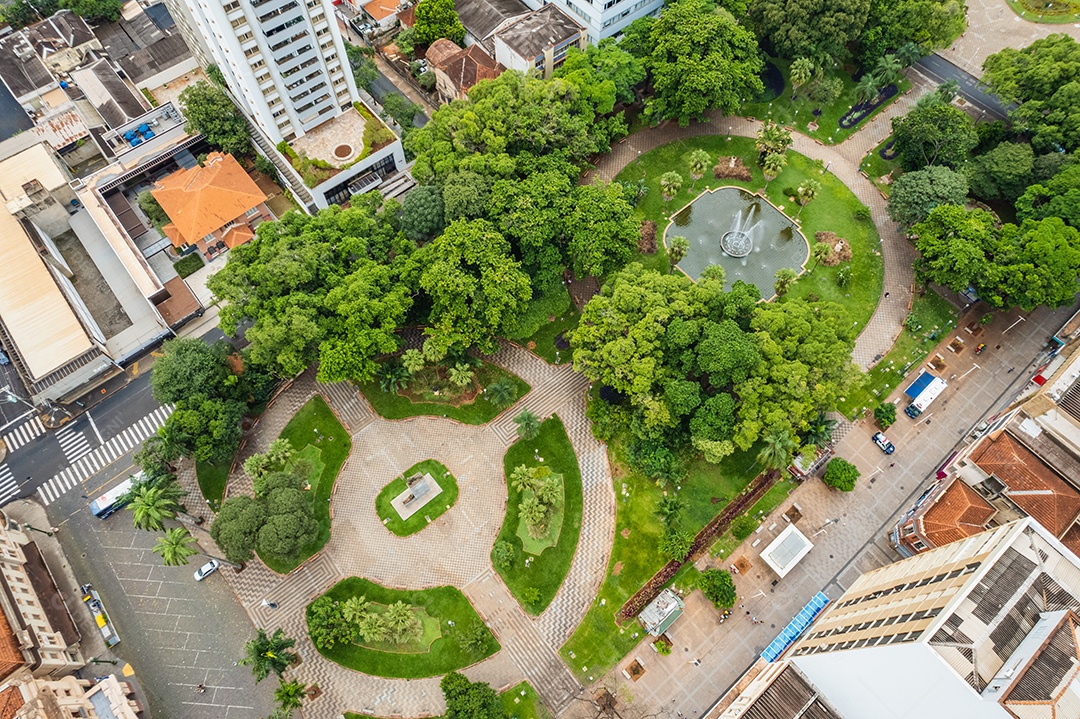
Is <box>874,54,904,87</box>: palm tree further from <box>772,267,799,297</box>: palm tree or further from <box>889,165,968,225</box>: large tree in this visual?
<box>772,267,799,297</box>: palm tree

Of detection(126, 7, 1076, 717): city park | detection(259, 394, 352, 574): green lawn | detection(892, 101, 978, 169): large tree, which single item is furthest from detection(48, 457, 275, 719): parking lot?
detection(892, 101, 978, 169): large tree

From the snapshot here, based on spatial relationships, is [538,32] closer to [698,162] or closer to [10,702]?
[698,162]

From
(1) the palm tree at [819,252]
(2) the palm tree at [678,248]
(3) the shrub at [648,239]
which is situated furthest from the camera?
(3) the shrub at [648,239]

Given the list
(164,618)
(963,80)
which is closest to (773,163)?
(963,80)

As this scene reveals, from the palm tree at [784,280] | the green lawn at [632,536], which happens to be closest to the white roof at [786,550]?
the green lawn at [632,536]

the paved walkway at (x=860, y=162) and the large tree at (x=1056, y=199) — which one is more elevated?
the paved walkway at (x=860, y=162)

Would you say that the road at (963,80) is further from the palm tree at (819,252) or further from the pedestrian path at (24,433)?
the pedestrian path at (24,433)
